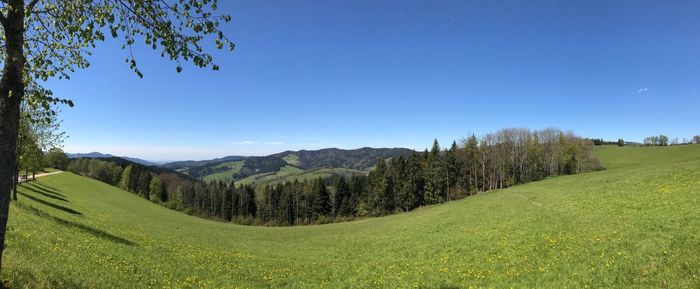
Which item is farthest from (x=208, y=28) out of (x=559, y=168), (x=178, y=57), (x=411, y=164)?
(x=559, y=168)

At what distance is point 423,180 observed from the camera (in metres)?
104

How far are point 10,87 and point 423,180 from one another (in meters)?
101

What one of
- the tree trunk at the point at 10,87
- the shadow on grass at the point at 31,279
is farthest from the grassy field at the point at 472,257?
the tree trunk at the point at 10,87

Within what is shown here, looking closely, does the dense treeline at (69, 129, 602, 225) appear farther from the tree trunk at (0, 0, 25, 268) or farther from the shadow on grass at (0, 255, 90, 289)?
the tree trunk at (0, 0, 25, 268)

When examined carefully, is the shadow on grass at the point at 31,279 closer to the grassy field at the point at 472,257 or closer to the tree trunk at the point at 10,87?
the grassy field at the point at 472,257

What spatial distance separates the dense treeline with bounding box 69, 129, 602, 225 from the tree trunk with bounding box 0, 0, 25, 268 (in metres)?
97.9

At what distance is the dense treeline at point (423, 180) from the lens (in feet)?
334

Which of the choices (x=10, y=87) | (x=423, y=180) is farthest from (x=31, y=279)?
(x=423, y=180)

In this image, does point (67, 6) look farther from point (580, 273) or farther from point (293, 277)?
point (580, 273)

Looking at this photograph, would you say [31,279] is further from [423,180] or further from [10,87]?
[423,180]

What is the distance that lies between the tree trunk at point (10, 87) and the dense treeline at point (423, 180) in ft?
321

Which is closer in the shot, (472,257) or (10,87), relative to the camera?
(10,87)

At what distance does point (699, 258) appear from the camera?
40.5ft

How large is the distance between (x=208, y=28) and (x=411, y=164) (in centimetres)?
10068
